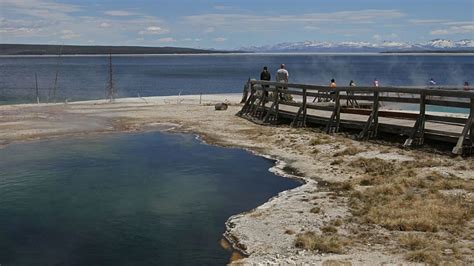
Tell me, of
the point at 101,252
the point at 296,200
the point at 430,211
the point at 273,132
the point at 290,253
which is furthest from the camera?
the point at 273,132

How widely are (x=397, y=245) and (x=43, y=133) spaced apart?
1633 centimetres

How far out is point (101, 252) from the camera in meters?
8.73

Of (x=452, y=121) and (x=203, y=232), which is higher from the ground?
(x=452, y=121)

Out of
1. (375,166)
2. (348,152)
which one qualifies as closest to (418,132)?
(348,152)

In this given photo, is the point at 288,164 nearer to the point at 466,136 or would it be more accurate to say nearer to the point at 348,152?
the point at 348,152

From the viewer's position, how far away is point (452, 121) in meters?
14.3

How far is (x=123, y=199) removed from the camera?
11.8 metres

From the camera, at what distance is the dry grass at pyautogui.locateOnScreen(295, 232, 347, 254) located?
8070mm

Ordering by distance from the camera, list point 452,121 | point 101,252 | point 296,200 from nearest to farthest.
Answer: point 101,252 < point 296,200 < point 452,121

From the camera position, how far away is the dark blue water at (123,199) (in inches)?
345

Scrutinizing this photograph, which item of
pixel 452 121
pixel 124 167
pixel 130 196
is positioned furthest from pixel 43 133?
pixel 452 121

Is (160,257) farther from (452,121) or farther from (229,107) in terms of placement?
(229,107)

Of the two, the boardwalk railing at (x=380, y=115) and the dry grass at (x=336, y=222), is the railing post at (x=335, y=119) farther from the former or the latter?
the dry grass at (x=336, y=222)

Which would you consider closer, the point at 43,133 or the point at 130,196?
the point at 130,196
